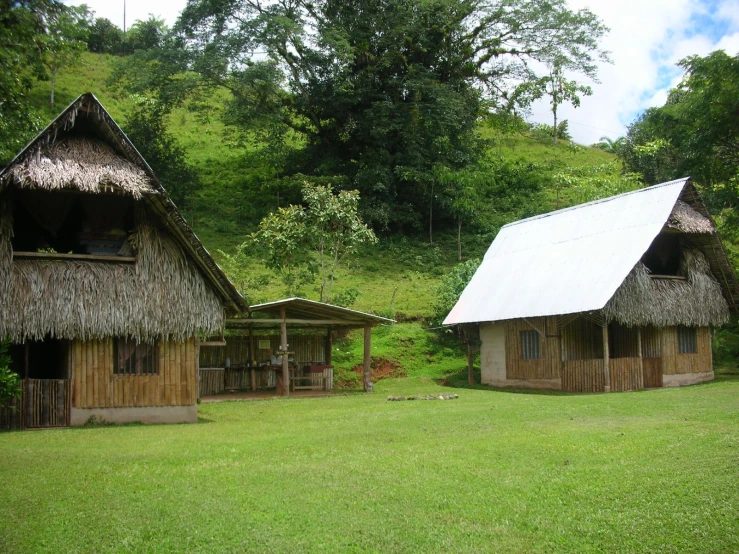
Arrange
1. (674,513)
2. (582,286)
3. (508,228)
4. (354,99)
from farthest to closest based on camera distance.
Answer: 1. (354,99)
2. (508,228)
3. (582,286)
4. (674,513)

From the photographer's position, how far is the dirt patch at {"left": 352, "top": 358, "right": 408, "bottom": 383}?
26.2 metres

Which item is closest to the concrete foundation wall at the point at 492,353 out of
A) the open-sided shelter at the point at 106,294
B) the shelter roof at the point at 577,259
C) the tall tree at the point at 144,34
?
the shelter roof at the point at 577,259

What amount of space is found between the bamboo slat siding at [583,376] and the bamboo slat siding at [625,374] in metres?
Answer: 0.31

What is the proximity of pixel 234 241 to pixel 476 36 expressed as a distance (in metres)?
18.0

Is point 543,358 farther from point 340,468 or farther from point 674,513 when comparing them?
point 674,513

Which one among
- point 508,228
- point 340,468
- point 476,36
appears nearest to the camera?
point 340,468

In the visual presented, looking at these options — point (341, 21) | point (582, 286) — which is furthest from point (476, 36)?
point (582, 286)

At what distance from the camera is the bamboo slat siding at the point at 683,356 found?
22797 millimetres

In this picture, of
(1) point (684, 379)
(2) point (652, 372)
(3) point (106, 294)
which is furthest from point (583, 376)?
(3) point (106, 294)

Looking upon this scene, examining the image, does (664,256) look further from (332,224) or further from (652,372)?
(332,224)

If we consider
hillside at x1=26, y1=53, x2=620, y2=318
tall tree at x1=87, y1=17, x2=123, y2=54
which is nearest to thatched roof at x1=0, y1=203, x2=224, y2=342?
hillside at x1=26, y1=53, x2=620, y2=318

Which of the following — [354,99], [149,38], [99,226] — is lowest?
[99,226]

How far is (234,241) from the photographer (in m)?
35.8

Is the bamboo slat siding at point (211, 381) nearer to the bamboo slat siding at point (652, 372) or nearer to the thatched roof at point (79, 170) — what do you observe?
the thatched roof at point (79, 170)
